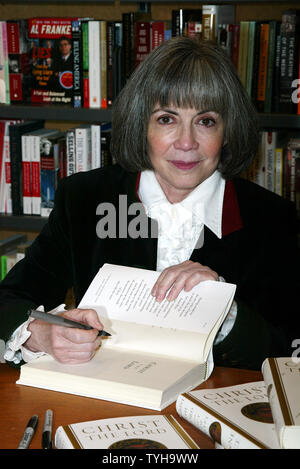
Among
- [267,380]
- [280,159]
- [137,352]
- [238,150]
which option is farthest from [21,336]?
[280,159]

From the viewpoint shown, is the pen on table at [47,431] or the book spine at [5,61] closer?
the pen on table at [47,431]

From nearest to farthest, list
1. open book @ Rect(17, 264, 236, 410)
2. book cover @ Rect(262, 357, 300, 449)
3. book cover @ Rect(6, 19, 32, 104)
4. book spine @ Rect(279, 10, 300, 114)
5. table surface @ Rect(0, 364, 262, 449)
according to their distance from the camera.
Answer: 1. book cover @ Rect(262, 357, 300, 449)
2. table surface @ Rect(0, 364, 262, 449)
3. open book @ Rect(17, 264, 236, 410)
4. book spine @ Rect(279, 10, 300, 114)
5. book cover @ Rect(6, 19, 32, 104)

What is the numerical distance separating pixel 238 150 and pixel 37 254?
0.54 m

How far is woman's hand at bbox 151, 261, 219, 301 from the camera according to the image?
120 cm

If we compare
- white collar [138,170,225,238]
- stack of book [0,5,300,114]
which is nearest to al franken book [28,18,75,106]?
stack of book [0,5,300,114]

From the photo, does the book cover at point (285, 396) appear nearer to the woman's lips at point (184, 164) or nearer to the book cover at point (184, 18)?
the woman's lips at point (184, 164)

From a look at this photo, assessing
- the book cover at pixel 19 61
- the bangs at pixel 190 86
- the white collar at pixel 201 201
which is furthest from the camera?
the book cover at pixel 19 61

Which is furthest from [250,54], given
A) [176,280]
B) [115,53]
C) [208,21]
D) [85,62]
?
[176,280]

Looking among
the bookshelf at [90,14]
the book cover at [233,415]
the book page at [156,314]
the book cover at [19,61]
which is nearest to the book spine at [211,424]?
the book cover at [233,415]

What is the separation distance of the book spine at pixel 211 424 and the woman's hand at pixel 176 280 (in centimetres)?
25

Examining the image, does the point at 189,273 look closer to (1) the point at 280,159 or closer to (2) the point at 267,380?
(2) the point at 267,380

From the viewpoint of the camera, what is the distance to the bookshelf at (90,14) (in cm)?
224

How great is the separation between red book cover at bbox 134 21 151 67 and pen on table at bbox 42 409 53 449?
156 cm

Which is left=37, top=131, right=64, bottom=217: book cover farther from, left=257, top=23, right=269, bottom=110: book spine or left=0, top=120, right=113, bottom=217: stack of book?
left=257, top=23, right=269, bottom=110: book spine
